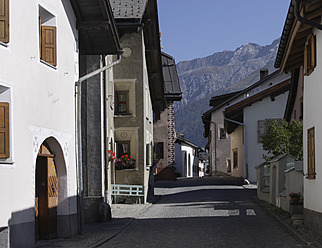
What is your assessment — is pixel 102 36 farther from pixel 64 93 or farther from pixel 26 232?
pixel 26 232

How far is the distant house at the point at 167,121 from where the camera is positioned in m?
43.7

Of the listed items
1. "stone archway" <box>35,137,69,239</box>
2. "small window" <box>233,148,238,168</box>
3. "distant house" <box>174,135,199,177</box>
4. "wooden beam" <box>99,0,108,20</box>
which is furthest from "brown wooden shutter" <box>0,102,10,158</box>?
"distant house" <box>174,135,199,177</box>

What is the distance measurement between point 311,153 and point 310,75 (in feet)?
5.90

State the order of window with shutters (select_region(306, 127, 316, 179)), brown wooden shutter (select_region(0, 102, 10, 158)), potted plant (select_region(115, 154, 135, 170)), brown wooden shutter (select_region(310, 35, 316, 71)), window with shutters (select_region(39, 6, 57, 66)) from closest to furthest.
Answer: brown wooden shutter (select_region(0, 102, 10, 158))
window with shutters (select_region(39, 6, 57, 66))
brown wooden shutter (select_region(310, 35, 316, 71))
window with shutters (select_region(306, 127, 316, 179))
potted plant (select_region(115, 154, 135, 170))

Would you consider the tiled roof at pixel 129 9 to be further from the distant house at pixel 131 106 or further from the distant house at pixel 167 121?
the distant house at pixel 167 121

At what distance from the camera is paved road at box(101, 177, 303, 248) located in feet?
38.8

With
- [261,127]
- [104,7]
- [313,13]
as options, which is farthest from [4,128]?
[261,127]

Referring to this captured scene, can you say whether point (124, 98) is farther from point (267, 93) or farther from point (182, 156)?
point (182, 156)

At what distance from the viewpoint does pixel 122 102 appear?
79.6 ft

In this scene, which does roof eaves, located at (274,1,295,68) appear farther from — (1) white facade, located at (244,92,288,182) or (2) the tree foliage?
(1) white facade, located at (244,92,288,182)

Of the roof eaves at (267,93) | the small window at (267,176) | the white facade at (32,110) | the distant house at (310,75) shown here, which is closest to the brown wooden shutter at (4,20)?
the white facade at (32,110)

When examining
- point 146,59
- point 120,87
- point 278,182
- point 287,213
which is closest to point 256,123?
point 146,59

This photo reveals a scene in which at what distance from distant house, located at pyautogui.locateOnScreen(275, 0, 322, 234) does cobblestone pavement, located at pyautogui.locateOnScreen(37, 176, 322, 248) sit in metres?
0.73

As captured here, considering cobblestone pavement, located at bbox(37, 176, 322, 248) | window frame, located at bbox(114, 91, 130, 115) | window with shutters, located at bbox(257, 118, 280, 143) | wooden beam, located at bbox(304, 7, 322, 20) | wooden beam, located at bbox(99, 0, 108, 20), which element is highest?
wooden beam, located at bbox(99, 0, 108, 20)
